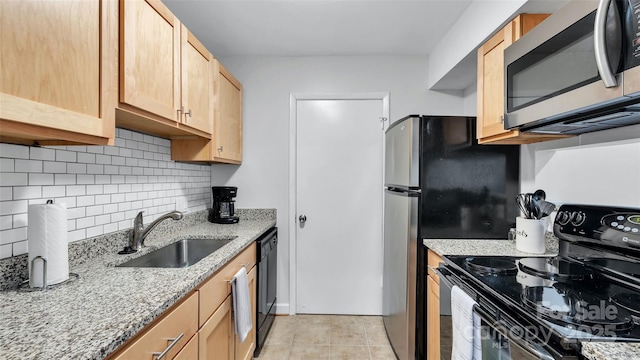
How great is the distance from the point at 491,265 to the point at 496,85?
96 centimetres

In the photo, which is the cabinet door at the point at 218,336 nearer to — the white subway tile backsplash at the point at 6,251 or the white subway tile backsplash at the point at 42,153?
the white subway tile backsplash at the point at 6,251

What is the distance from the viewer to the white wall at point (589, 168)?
48.4 inches

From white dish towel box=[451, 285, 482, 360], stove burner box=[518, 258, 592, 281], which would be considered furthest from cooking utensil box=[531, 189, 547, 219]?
white dish towel box=[451, 285, 482, 360]

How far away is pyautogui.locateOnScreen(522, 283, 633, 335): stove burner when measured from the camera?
748 mm

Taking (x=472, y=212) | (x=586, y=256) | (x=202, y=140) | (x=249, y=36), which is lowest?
(x=586, y=256)

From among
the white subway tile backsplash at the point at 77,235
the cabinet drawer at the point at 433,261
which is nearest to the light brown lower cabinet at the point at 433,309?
the cabinet drawer at the point at 433,261

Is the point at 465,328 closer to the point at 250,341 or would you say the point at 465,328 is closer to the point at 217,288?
the point at 217,288

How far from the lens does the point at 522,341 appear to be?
83 centimetres

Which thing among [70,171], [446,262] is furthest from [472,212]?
[70,171]

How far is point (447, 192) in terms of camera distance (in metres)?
1.82

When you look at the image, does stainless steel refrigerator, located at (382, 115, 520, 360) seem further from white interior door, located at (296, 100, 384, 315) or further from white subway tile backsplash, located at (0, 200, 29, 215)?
white subway tile backsplash, located at (0, 200, 29, 215)

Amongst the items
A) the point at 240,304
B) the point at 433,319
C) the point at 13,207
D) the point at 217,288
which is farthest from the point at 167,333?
the point at 433,319

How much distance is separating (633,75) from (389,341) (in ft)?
7.18

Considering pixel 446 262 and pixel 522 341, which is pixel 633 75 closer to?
pixel 522 341
